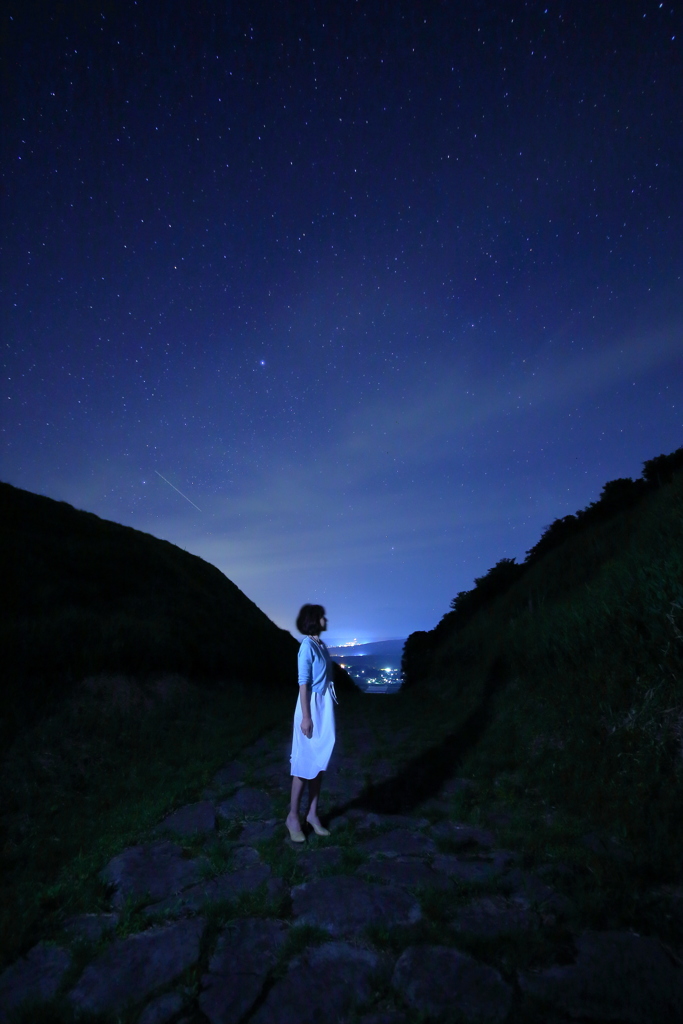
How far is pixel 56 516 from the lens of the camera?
18.4 metres

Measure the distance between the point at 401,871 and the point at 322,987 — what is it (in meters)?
1.51

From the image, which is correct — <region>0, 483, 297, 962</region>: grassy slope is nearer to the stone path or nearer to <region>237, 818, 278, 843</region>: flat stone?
the stone path

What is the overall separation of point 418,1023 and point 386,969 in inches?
18.4

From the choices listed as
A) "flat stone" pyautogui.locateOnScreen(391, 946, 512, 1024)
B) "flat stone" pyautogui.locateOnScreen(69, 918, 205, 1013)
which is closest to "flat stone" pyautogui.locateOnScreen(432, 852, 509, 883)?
"flat stone" pyautogui.locateOnScreen(391, 946, 512, 1024)

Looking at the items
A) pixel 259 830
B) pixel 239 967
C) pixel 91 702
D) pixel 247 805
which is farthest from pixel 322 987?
pixel 91 702

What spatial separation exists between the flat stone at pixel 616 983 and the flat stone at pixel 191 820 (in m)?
3.61

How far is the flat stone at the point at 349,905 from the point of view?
136 inches

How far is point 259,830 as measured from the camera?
532cm

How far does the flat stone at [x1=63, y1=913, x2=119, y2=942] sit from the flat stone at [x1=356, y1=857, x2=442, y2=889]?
1.85 meters

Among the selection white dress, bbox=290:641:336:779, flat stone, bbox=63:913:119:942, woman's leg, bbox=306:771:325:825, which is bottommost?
flat stone, bbox=63:913:119:942

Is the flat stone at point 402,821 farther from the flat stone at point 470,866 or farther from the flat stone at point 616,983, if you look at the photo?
the flat stone at point 616,983

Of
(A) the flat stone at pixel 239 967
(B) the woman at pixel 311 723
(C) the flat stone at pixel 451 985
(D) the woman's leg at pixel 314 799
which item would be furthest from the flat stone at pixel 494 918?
(D) the woman's leg at pixel 314 799

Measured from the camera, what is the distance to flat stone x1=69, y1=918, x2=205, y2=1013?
282 cm

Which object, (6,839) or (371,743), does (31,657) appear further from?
(371,743)
